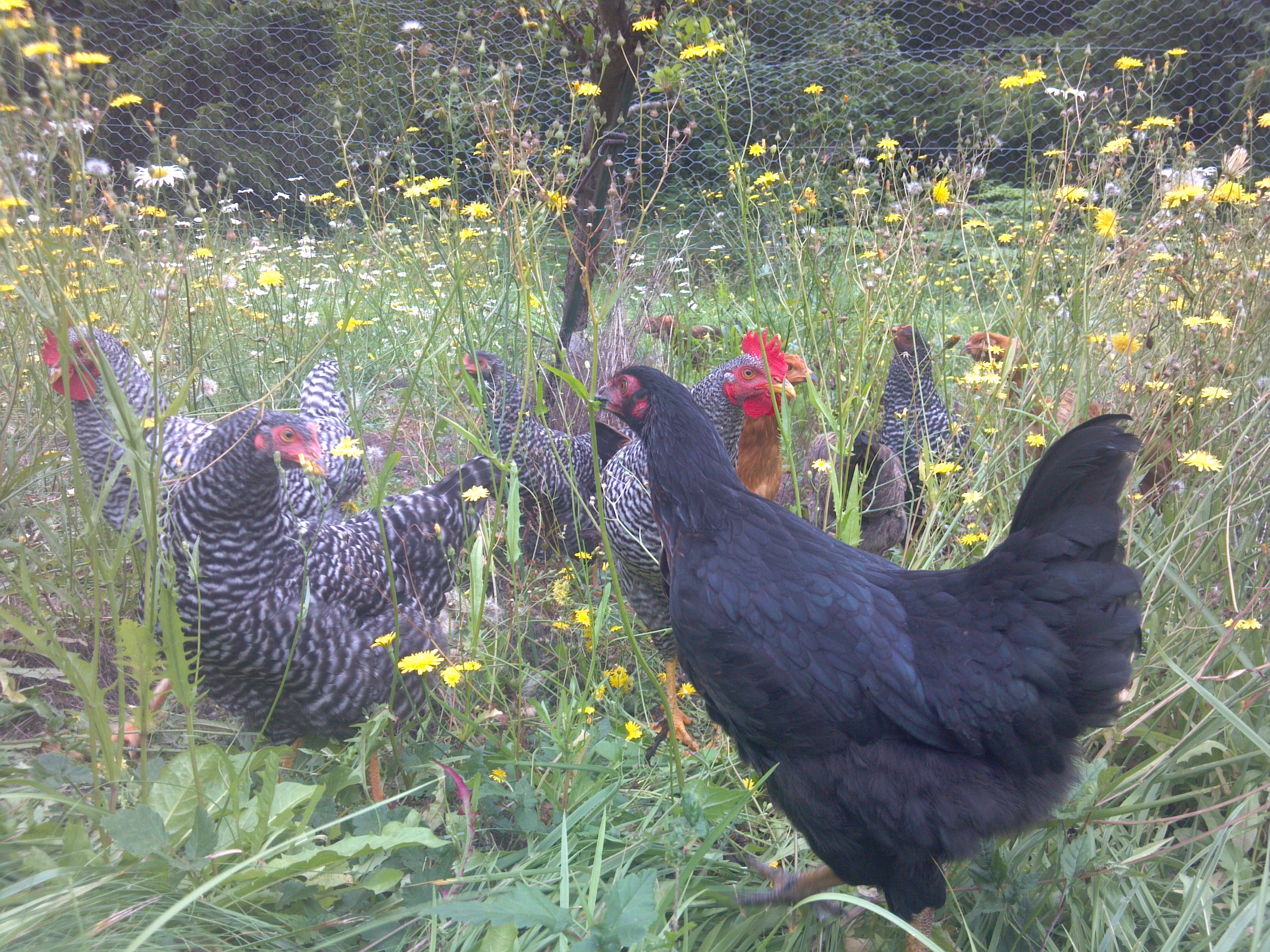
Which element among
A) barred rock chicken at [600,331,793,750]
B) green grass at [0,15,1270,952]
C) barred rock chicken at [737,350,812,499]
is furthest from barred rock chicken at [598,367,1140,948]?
barred rock chicken at [737,350,812,499]

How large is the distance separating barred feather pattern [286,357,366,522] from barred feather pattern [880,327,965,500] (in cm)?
223

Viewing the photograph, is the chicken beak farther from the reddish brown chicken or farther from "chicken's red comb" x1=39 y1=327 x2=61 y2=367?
the reddish brown chicken

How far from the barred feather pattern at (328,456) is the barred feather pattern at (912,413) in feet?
7.31

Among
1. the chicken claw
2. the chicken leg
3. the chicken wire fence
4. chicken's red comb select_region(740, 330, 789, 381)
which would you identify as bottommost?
the chicken leg

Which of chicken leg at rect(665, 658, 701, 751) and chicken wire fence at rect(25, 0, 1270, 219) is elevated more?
chicken wire fence at rect(25, 0, 1270, 219)

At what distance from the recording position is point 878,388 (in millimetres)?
2803

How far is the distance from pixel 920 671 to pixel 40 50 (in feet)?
6.56

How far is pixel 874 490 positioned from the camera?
324cm

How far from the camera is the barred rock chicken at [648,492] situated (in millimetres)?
2934

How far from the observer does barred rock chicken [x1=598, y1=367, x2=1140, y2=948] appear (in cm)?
171

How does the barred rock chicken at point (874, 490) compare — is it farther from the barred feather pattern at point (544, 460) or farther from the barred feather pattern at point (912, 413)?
the barred feather pattern at point (544, 460)

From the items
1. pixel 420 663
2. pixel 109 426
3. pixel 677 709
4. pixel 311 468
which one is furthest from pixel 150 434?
pixel 677 709

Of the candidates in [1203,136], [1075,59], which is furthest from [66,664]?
[1203,136]

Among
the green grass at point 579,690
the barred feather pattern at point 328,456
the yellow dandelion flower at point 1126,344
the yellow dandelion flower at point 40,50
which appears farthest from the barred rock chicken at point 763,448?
the yellow dandelion flower at point 40,50
